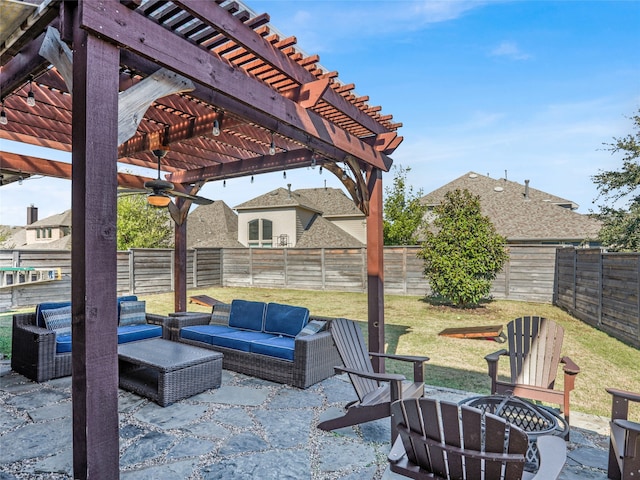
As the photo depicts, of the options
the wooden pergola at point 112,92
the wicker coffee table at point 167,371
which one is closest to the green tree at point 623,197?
the wooden pergola at point 112,92

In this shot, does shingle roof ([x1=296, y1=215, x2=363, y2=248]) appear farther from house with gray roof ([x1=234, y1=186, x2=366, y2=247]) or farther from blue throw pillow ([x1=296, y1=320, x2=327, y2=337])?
blue throw pillow ([x1=296, y1=320, x2=327, y2=337])

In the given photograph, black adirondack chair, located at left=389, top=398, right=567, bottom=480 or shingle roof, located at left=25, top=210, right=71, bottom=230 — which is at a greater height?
shingle roof, located at left=25, top=210, right=71, bottom=230

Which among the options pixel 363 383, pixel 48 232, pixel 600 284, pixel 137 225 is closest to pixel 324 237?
pixel 137 225

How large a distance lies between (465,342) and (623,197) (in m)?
10.4

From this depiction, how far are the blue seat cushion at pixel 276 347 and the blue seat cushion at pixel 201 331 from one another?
78 centimetres

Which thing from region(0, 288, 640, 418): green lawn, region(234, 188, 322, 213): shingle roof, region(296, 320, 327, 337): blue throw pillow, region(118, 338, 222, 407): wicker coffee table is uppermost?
region(234, 188, 322, 213): shingle roof

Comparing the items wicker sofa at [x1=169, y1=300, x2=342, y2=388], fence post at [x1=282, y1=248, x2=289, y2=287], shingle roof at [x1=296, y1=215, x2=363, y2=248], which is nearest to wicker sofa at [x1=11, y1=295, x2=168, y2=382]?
wicker sofa at [x1=169, y1=300, x2=342, y2=388]

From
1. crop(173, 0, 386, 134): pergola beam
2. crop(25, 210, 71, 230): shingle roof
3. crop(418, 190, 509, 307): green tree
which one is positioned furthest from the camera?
crop(25, 210, 71, 230): shingle roof

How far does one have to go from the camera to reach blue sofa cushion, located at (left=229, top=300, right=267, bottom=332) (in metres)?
5.29

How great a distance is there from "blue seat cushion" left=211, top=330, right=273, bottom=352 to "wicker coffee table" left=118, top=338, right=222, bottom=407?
54 centimetres

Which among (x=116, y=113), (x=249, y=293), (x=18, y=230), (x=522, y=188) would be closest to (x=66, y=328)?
(x=116, y=113)

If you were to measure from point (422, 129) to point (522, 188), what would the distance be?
10288 millimetres

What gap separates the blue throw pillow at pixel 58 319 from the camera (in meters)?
4.69

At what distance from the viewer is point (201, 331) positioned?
5.27m
